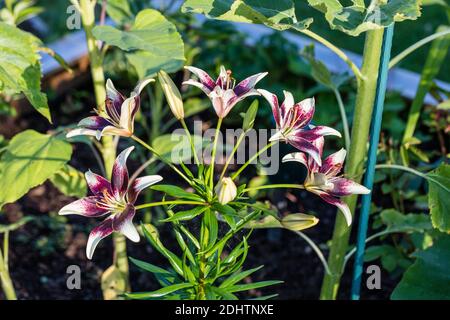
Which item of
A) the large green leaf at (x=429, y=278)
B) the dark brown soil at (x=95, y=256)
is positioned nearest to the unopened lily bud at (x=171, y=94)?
the large green leaf at (x=429, y=278)

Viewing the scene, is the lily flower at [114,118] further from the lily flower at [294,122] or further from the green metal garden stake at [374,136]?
the green metal garden stake at [374,136]

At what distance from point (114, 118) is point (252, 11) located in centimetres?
30

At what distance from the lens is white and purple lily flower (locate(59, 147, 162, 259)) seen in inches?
49.1

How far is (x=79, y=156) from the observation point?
101 inches

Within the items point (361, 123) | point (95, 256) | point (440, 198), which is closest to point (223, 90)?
point (361, 123)

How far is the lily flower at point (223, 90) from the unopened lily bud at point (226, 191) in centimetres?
14

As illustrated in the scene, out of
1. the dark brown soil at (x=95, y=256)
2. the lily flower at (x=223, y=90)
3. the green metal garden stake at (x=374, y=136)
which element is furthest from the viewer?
the dark brown soil at (x=95, y=256)

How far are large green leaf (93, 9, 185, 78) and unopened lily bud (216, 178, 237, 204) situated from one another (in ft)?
1.15

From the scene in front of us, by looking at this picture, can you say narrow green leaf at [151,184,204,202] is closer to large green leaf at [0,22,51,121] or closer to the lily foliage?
the lily foliage

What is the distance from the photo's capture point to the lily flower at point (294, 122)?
4.15 ft

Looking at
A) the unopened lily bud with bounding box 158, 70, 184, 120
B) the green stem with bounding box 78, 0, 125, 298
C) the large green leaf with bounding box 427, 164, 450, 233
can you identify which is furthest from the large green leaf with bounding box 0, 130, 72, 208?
the large green leaf with bounding box 427, 164, 450, 233

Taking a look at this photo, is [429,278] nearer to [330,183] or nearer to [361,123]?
[361,123]

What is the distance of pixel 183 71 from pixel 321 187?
61.9 inches
